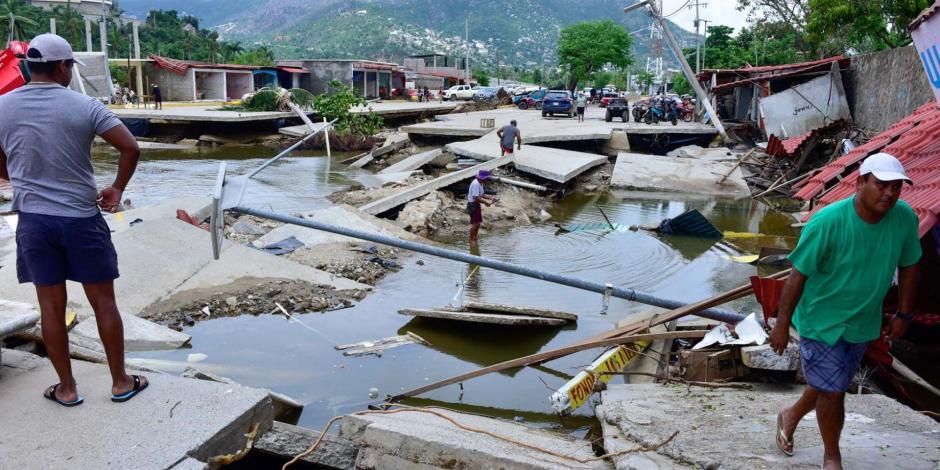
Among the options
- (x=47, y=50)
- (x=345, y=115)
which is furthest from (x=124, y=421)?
(x=345, y=115)

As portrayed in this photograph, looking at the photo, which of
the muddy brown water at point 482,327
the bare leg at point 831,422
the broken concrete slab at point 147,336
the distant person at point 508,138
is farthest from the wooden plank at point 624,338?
the distant person at point 508,138

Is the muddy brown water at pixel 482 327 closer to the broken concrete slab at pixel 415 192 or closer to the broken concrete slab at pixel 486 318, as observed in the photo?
the broken concrete slab at pixel 486 318

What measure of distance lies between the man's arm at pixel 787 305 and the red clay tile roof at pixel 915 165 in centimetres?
176

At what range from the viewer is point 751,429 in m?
3.65

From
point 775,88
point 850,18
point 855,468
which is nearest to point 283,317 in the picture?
point 855,468

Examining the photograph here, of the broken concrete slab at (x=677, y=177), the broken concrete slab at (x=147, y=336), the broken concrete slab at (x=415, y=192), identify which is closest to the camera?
the broken concrete slab at (x=147, y=336)

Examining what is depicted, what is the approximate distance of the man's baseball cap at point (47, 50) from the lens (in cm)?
309

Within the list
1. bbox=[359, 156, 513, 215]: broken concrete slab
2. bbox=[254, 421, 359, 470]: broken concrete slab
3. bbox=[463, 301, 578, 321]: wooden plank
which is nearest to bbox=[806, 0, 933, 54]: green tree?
bbox=[359, 156, 513, 215]: broken concrete slab

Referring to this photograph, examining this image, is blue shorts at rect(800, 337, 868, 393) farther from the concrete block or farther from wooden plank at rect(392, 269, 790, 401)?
the concrete block

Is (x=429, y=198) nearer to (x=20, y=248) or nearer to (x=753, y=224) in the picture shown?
(x=753, y=224)

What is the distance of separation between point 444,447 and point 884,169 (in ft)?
7.32

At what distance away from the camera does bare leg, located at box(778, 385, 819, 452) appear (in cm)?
310

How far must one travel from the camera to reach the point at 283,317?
714 centimetres

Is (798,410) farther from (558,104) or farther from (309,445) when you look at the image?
(558,104)
